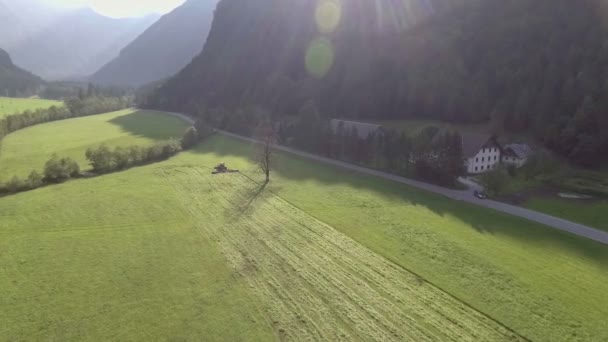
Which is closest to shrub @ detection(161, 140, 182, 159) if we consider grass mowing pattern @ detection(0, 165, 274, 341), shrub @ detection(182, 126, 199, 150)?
shrub @ detection(182, 126, 199, 150)

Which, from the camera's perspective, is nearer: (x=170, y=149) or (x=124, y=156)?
(x=124, y=156)

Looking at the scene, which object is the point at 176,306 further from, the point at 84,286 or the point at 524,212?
the point at 524,212

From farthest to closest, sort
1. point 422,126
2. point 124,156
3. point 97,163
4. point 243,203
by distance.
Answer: point 422,126 < point 124,156 < point 97,163 < point 243,203

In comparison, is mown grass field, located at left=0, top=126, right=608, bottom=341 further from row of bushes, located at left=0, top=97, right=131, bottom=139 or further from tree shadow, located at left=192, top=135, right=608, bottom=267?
row of bushes, located at left=0, top=97, right=131, bottom=139

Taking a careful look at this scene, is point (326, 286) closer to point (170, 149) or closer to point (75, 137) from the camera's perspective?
point (170, 149)

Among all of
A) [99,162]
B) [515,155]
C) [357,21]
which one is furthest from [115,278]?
[357,21]

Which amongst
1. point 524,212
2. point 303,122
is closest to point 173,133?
point 303,122

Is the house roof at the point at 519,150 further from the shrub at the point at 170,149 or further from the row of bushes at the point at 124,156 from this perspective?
the row of bushes at the point at 124,156
